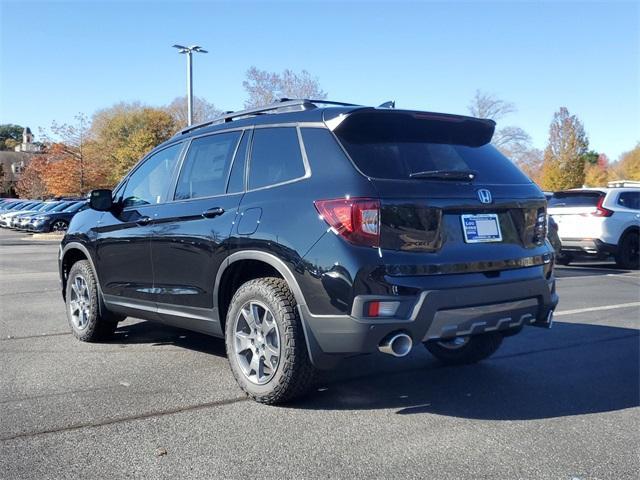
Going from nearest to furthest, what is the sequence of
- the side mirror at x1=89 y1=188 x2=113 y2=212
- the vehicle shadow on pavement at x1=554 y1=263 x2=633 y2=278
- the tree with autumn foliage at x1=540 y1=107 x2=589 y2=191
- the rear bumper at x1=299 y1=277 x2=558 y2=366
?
the rear bumper at x1=299 y1=277 x2=558 y2=366
the side mirror at x1=89 y1=188 x2=113 y2=212
the vehicle shadow on pavement at x1=554 y1=263 x2=633 y2=278
the tree with autumn foliage at x1=540 y1=107 x2=589 y2=191

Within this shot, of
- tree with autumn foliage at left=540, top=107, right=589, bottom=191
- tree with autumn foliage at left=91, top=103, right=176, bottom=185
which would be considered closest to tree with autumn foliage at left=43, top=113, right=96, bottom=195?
tree with autumn foliage at left=91, top=103, right=176, bottom=185

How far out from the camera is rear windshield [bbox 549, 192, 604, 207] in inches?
545

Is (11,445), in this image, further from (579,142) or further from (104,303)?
(579,142)

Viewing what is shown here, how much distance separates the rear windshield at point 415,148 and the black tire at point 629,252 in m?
10.4

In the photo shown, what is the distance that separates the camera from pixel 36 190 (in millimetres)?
54625

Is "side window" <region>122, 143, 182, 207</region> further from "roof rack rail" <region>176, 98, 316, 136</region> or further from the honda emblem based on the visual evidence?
the honda emblem

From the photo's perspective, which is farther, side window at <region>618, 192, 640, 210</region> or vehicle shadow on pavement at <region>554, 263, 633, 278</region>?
side window at <region>618, 192, 640, 210</region>

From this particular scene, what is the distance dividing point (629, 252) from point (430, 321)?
11.9 metres

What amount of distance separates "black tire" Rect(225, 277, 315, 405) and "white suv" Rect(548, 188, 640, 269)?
11079 millimetres

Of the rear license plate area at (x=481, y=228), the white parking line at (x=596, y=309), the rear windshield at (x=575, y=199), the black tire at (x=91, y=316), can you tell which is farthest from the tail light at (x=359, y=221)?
the rear windshield at (x=575, y=199)

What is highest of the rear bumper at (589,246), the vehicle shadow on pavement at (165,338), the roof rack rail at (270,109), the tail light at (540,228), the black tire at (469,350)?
the roof rack rail at (270,109)

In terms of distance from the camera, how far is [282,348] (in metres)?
3.97

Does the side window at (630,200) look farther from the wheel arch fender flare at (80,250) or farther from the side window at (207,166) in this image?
the wheel arch fender flare at (80,250)

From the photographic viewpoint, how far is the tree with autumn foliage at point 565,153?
4916cm
